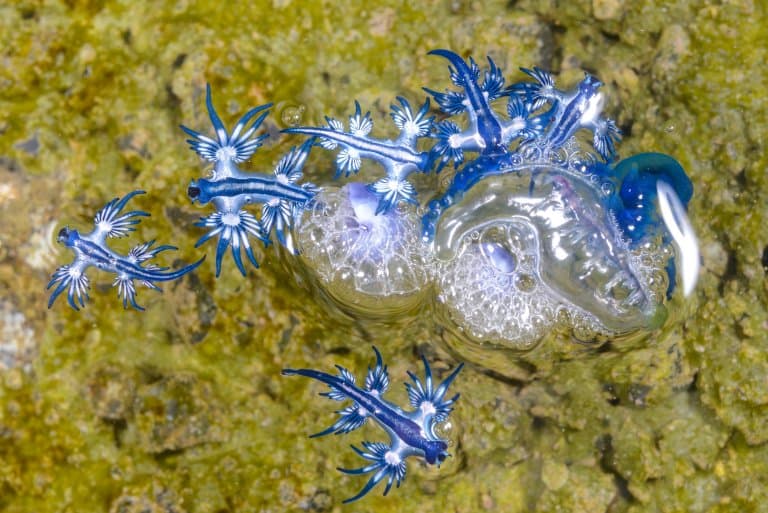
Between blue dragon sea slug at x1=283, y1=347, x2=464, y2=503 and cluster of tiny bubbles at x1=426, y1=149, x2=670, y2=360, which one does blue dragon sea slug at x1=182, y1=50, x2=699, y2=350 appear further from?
blue dragon sea slug at x1=283, y1=347, x2=464, y2=503

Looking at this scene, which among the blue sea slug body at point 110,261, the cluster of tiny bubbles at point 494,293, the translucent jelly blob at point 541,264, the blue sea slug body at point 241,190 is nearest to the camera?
the blue sea slug body at point 241,190

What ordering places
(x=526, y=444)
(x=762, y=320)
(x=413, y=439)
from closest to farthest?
(x=413, y=439) → (x=762, y=320) → (x=526, y=444)

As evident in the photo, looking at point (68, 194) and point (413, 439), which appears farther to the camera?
point (68, 194)

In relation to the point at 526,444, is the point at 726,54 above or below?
above

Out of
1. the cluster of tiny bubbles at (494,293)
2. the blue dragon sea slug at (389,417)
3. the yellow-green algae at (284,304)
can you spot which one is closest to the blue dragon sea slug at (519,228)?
the cluster of tiny bubbles at (494,293)

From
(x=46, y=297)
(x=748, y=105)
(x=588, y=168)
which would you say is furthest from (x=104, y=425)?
(x=748, y=105)

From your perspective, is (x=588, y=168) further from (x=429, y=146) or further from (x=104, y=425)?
(x=104, y=425)

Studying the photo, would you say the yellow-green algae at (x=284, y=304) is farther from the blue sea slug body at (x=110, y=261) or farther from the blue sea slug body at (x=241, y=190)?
the blue sea slug body at (x=241, y=190)

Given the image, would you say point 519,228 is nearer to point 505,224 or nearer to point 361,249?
point 505,224
